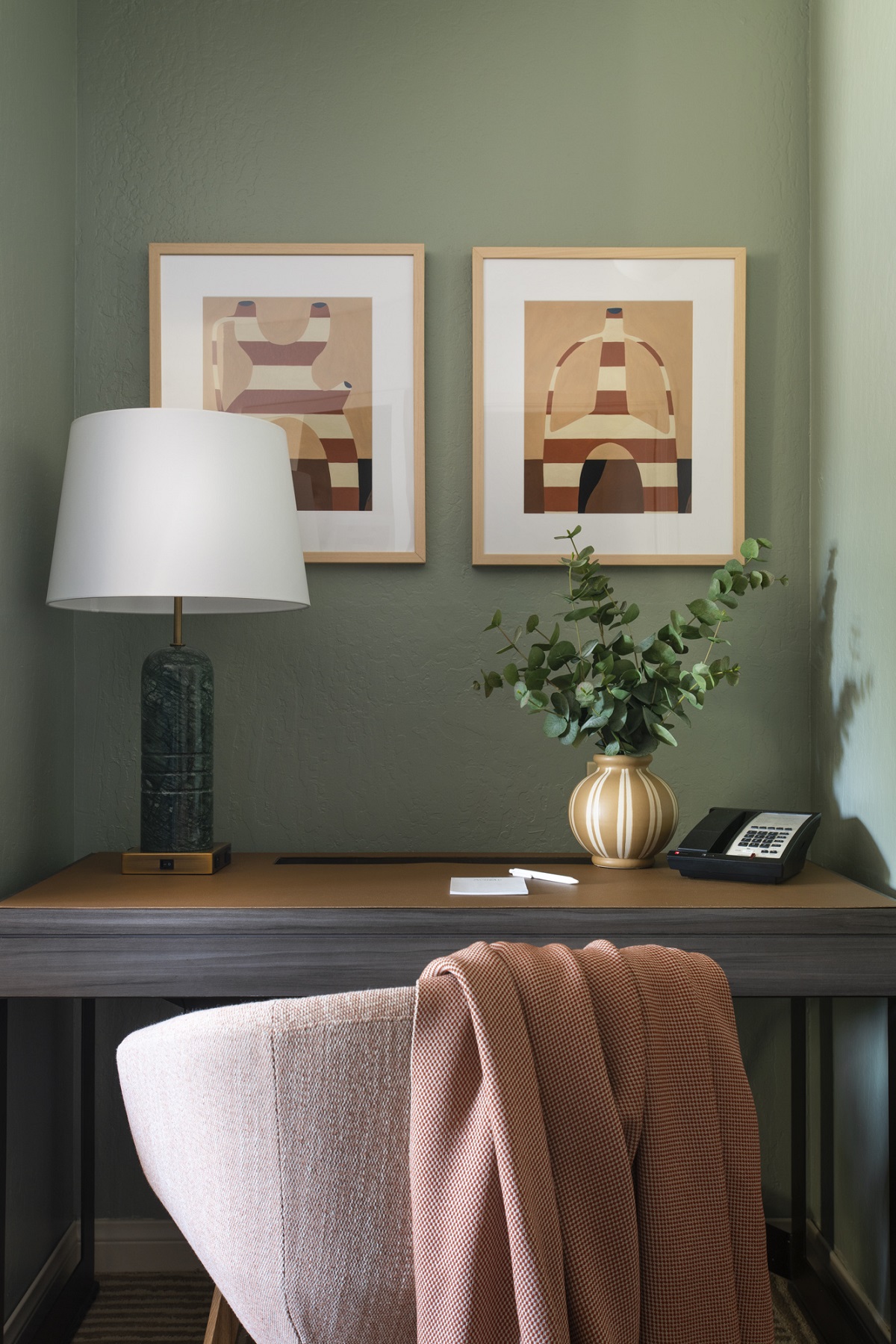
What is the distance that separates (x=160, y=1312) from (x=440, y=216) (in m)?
2.20

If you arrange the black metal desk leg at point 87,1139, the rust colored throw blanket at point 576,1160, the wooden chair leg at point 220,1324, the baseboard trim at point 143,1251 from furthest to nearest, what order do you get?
the baseboard trim at point 143,1251 < the black metal desk leg at point 87,1139 < the wooden chair leg at point 220,1324 < the rust colored throw blanket at point 576,1160

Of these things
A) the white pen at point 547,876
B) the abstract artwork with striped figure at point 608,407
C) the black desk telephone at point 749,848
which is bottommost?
the white pen at point 547,876

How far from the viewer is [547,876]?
1.61m

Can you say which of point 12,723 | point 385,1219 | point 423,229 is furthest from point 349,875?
point 423,229

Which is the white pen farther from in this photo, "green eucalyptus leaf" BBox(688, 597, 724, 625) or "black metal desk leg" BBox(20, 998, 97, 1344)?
"black metal desk leg" BBox(20, 998, 97, 1344)

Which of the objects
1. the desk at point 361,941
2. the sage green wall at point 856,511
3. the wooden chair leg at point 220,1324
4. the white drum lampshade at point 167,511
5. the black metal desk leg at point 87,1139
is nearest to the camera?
the wooden chair leg at point 220,1324

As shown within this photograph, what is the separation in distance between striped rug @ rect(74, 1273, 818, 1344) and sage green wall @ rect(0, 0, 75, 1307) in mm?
153

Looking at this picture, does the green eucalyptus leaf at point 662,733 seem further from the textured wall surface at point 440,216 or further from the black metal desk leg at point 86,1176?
the black metal desk leg at point 86,1176

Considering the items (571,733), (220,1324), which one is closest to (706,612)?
(571,733)

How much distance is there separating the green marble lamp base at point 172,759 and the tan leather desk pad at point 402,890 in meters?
0.07

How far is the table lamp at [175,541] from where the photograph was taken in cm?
155

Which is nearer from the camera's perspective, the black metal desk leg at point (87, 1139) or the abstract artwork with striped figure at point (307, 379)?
the black metal desk leg at point (87, 1139)

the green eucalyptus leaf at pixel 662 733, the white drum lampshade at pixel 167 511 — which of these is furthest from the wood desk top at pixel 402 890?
the white drum lampshade at pixel 167 511

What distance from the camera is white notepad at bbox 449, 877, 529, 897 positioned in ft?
4.88
